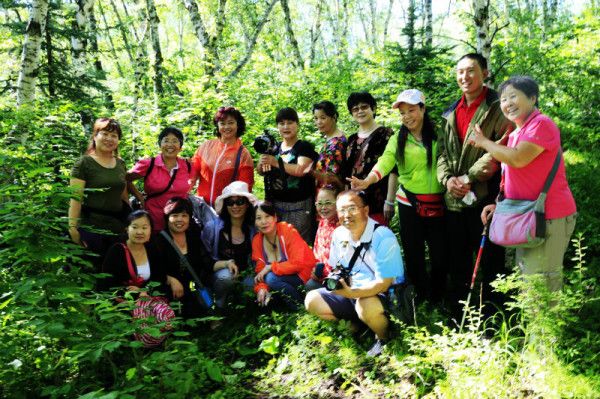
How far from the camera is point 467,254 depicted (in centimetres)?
402

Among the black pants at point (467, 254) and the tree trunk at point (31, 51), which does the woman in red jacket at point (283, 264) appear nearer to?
the black pants at point (467, 254)

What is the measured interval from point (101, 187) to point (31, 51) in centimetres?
332

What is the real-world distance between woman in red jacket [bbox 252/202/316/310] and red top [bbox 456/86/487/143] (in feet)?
6.26

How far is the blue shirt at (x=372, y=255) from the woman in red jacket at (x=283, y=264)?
621 mm

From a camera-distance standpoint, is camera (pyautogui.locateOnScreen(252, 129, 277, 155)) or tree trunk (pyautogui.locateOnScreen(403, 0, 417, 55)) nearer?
camera (pyautogui.locateOnScreen(252, 129, 277, 155))

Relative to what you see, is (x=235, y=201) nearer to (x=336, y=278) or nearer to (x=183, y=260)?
(x=183, y=260)

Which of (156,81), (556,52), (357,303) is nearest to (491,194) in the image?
(357,303)

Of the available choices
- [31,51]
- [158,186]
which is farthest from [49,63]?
[158,186]

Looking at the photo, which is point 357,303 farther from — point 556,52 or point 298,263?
point 556,52

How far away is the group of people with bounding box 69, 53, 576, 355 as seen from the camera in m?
3.26

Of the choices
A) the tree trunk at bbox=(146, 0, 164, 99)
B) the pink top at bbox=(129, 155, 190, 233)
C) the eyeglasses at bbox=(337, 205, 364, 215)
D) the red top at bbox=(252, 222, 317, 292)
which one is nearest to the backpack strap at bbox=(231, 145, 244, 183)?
the pink top at bbox=(129, 155, 190, 233)

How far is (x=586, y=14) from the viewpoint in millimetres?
10133

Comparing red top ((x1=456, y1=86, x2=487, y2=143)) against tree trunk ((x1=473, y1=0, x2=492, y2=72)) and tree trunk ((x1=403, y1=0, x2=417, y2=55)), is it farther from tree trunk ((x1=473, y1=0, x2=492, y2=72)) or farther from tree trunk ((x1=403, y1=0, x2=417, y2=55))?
tree trunk ((x1=403, y1=0, x2=417, y2=55))

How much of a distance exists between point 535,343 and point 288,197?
2765 millimetres
